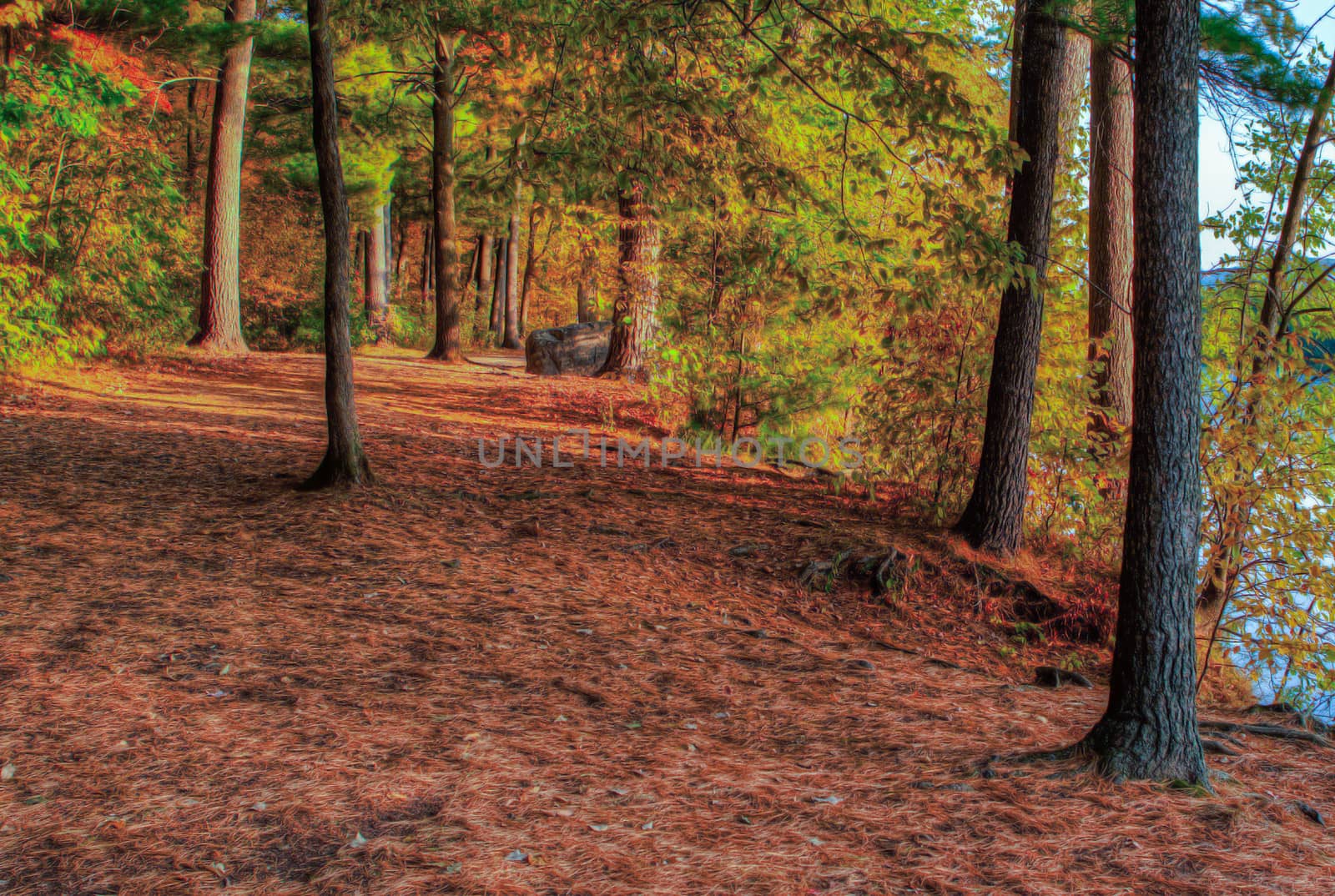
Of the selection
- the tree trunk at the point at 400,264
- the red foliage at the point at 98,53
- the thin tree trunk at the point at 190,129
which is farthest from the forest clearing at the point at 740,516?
the tree trunk at the point at 400,264

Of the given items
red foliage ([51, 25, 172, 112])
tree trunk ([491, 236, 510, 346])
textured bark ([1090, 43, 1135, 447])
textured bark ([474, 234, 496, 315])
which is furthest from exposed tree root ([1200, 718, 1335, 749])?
textured bark ([474, 234, 496, 315])

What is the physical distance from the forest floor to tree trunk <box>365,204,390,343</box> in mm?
11783

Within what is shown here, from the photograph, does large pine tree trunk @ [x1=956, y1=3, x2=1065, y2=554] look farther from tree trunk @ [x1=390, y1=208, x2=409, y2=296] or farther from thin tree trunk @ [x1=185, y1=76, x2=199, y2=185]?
tree trunk @ [x1=390, y1=208, x2=409, y2=296]

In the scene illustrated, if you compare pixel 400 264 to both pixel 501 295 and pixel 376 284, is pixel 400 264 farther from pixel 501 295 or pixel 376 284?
pixel 376 284

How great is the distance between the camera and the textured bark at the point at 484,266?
26577 mm

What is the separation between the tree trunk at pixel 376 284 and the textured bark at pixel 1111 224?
47.5 feet

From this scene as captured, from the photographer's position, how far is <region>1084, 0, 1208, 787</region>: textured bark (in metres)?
2.90

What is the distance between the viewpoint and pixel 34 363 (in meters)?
8.67

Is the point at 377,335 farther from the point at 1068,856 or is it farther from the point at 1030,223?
the point at 1068,856

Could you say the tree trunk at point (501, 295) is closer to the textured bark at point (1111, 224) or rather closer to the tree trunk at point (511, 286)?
the tree trunk at point (511, 286)


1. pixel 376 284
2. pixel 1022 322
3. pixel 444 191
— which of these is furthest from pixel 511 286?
pixel 1022 322

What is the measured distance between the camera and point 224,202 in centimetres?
1299

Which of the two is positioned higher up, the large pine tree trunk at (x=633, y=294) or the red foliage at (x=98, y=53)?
the red foliage at (x=98, y=53)

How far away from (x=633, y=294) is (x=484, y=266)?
20.1 meters
